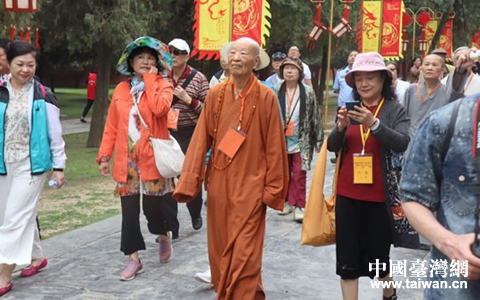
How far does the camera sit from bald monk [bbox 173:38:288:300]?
4445 millimetres

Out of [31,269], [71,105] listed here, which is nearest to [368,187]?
[31,269]

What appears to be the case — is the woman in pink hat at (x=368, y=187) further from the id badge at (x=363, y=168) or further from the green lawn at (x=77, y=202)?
the green lawn at (x=77, y=202)

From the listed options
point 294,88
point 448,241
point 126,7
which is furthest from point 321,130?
point 126,7

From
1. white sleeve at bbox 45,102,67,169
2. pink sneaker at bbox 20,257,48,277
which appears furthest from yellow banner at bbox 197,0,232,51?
pink sneaker at bbox 20,257,48,277

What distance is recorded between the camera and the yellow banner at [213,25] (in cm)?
874

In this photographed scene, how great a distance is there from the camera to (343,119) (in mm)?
4324

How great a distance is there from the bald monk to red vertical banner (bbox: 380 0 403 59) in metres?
17.0

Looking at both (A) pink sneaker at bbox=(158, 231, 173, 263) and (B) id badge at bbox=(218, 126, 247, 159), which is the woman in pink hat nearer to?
(B) id badge at bbox=(218, 126, 247, 159)

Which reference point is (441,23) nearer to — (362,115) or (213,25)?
(213,25)

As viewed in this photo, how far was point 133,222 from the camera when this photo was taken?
561cm

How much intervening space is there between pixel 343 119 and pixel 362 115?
0.61ft

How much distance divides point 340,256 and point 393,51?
58.4 ft

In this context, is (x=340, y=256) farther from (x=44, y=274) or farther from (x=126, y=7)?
(x=126, y=7)

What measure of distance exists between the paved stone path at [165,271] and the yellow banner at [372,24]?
13.8m
